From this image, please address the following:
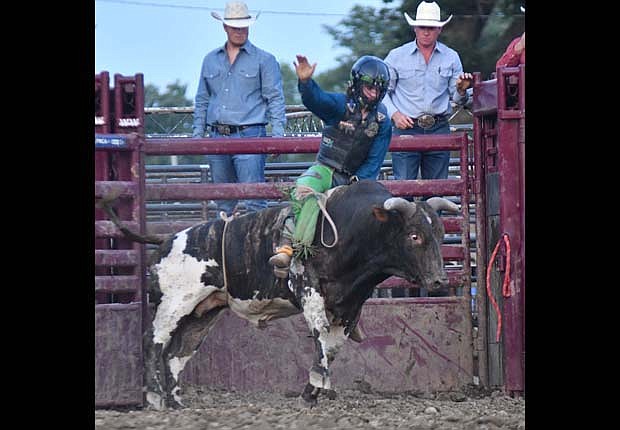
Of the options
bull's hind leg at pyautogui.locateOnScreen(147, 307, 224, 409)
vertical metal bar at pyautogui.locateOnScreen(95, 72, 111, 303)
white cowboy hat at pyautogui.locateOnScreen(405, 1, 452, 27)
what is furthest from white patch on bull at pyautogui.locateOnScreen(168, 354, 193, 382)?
white cowboy hat at pyautogui.locateOnScreen(405, 1, 452, 27)

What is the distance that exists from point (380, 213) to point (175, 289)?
4.87ft

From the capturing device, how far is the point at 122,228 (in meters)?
8.54

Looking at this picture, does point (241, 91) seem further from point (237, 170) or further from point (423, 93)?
point (423, 93)

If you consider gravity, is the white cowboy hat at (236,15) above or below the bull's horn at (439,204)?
above

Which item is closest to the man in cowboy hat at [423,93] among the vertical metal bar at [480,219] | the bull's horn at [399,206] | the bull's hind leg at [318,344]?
the vertical metal bar at [480,219]

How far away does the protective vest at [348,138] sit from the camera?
8617mm

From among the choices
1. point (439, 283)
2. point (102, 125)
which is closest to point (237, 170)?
point (102, 125)

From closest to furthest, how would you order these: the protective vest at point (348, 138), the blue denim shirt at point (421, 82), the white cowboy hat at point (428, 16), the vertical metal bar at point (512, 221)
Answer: the protective vest at point (348, 138), the vertical metal bar at point (512, 221), the blue denim shirt at point (421, 82), the white cowboy hat at point (428, 16)

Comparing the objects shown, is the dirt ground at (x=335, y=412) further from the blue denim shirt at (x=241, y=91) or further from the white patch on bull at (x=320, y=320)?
the blue denim shirt at (x=241, y=91)

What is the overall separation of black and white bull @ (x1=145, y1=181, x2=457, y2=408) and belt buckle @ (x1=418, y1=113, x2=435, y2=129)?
48.8 inches

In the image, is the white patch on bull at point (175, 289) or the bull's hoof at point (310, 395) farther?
the white patch on bull at point (175, 289)

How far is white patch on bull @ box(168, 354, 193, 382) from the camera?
8.57m
